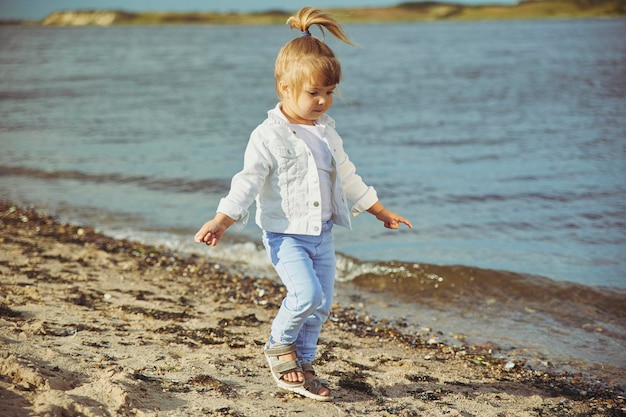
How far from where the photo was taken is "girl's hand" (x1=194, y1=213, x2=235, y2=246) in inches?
147

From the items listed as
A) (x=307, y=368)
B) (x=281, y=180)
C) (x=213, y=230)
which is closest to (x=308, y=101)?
(x=281, y=180)

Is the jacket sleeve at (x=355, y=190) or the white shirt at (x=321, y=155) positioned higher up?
the white shirt at (x=321, y=155)

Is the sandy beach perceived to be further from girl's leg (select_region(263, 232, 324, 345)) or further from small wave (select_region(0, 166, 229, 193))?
small wave (select_region(0, 166, 229, 193))

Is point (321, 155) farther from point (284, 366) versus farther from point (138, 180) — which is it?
point (138, 180)

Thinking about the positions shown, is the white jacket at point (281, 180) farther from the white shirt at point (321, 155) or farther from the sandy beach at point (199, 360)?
the sandy beach at point (199, 360)

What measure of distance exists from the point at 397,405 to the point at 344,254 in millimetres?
4054

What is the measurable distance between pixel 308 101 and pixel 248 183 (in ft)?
1.87

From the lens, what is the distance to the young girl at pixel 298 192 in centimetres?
390

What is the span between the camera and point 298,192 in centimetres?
402

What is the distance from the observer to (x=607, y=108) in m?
19.2

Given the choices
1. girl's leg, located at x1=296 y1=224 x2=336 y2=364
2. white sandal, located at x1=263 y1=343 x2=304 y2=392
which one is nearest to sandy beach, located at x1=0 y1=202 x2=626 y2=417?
white sandal, located at x1=263 y1=343 x2=304 y2=392

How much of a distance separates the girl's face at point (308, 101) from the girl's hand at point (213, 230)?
2.42 feet

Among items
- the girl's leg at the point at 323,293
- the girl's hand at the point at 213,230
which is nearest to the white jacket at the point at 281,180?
the girl's hand at the point at 213,230

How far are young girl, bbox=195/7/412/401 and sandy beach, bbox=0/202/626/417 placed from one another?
0.41 meters
